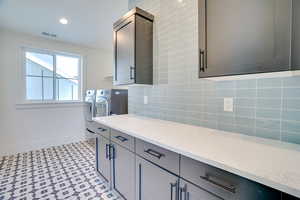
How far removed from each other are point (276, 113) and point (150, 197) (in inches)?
42.3

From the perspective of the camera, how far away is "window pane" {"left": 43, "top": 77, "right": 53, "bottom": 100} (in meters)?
3.47

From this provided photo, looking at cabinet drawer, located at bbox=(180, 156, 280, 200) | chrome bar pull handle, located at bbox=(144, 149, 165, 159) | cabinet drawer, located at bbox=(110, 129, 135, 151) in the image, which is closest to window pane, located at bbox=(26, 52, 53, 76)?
cabinet drawer, located at bbox=(110, 129, 135, 151)

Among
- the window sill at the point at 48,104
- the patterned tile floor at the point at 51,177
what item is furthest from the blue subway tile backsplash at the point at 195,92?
the window sill at the point at 48,104

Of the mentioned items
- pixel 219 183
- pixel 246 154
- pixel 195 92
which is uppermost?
pixel 195 92

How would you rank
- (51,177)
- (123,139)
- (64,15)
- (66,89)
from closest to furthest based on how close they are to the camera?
(123,139) < (51,177) < (64,15) < (66,89)

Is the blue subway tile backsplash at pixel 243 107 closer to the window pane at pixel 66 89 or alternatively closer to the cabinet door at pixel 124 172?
the cabinet door at pixel 124 172

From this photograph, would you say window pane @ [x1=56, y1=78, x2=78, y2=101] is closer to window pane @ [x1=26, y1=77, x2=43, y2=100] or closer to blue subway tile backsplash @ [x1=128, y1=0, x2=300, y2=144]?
window pane @ [x1=26, y1=77, x2=43, y2=100]

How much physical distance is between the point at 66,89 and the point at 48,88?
0.38 m

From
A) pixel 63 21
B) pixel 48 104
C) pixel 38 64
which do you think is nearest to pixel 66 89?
pixel 48 104

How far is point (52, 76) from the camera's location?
3.56 m

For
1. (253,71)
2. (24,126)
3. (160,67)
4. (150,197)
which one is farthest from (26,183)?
(253,71)

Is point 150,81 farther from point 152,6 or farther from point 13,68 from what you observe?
point 13,68

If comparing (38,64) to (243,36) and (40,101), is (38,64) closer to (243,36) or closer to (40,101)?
(40,101)

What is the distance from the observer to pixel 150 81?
201cm
